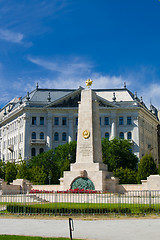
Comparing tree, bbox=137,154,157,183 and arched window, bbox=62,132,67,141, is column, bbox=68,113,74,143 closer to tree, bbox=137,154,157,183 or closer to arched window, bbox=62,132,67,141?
arched window, bbox=62,132,67,141

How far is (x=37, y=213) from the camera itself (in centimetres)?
2125

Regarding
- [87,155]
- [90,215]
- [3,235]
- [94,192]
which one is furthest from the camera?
[87,155]

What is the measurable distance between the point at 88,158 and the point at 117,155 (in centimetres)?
3235

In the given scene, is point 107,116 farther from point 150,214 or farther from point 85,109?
point 150,214

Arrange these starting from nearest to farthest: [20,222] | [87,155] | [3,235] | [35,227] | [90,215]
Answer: [3,235]
[35,227]
[20,222]
[90,215]
[87,155]

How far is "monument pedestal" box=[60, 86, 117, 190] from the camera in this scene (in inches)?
1358

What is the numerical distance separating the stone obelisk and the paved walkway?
15.5 meters

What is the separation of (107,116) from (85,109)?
1788 inches

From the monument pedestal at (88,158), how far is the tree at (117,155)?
29001 millimetres

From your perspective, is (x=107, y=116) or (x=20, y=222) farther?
(x=107, y=116)

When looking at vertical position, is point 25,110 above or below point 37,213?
above

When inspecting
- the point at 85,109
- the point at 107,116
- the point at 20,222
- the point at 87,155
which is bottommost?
the point at 20,222

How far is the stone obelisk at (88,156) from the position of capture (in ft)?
113

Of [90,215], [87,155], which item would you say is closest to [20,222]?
[90,215]
